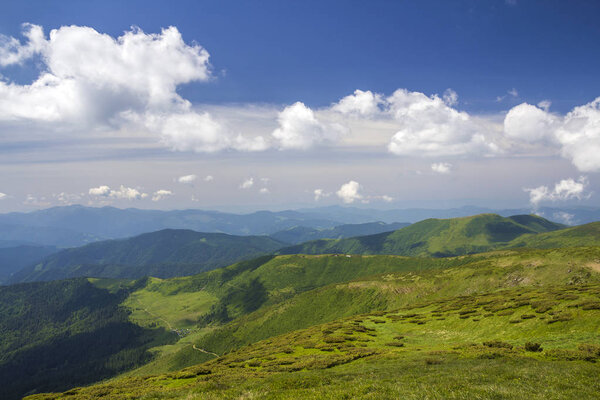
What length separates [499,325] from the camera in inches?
2153

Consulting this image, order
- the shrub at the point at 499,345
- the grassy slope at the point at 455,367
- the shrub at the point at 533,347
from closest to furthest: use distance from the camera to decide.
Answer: the grassy slope at the point at 455,367 < the shrub at the point at 533,347 < the shrub at the point at 499,345

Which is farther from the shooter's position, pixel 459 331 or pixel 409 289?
pixel 409 289

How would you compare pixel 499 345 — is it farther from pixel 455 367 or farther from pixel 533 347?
pixel 455 367

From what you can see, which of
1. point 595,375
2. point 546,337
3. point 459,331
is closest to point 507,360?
point 595,375

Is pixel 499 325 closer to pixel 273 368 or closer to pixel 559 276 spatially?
pixel 273 368

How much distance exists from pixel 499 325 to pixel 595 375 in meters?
38.8

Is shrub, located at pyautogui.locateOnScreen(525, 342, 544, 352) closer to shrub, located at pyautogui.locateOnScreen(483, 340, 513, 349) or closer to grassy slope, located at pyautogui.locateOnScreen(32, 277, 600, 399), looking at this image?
grassy slope, located at pyautogui.locateOnScreen(32, 277, 600, 399)

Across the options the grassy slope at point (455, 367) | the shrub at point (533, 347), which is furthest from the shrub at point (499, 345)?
the shrub at point (533, 347)

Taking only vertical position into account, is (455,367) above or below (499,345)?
above

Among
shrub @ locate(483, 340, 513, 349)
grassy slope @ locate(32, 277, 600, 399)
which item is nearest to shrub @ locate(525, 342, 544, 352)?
grassy slope @ locate(32, 277, 600, 399)

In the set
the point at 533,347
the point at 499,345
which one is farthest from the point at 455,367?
the point at 499,345

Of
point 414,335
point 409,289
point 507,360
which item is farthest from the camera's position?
point 409,289

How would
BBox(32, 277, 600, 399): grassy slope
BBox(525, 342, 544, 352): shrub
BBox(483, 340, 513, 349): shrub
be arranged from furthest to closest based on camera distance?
BBox(483, 340, 513, 349): shrub → BBox(525, 342, 544, 352): shrub → BBox(32, 277, 600, 399): grassy slope

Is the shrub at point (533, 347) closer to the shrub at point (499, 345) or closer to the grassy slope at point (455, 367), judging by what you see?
the grassy slope at point (455, 367)
